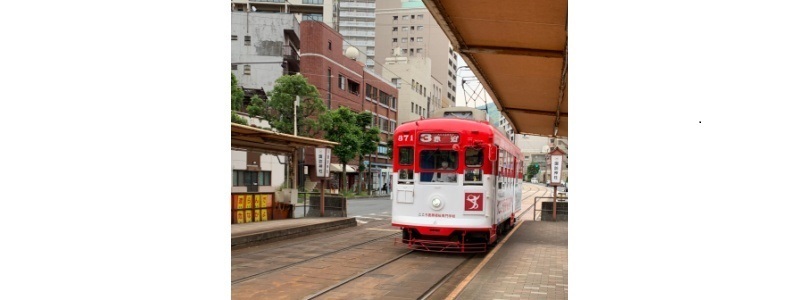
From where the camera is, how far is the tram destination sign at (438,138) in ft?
37.4

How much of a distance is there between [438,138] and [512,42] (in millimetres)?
4621

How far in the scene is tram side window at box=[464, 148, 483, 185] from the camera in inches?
448

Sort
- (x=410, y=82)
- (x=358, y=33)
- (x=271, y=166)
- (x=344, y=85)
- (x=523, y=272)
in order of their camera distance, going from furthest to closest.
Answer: (x=358, y=33)
(x=410, y=82)
(x=344, y=85)
(x=271, y=166)
(x=523, y=272)

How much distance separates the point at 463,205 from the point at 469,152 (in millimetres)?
1068

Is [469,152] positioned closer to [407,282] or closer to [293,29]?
[407,282]

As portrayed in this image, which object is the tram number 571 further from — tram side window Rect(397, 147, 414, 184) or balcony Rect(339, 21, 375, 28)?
balcony Rect(339, 21, 375, 28)

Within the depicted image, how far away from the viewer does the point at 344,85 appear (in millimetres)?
46312

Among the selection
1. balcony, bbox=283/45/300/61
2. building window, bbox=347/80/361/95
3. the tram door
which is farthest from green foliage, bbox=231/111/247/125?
building window, bbox=347/80/361/95

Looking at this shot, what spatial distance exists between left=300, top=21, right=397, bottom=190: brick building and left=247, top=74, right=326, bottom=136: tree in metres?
8.45

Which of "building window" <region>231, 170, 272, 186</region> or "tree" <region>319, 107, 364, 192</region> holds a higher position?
"tree" <region>319, 107, 364, 192</region>

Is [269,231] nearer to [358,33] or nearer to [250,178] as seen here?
[250,178]

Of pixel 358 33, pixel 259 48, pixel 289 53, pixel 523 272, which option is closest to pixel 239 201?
pixel 523 272

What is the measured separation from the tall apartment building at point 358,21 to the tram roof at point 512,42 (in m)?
79.2

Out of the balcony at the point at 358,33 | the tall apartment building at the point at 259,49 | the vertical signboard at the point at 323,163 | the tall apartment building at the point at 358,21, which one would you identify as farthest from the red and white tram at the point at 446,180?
the balcony at the point at 358,33
